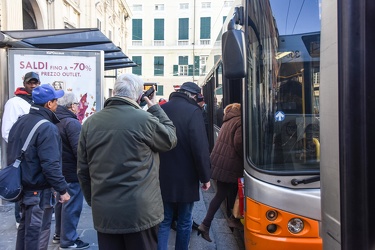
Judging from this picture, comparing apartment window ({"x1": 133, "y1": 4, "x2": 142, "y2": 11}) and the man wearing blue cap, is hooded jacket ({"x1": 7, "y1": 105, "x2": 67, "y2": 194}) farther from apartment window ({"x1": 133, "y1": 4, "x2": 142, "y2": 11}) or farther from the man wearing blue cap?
apartment window ({"x1": 133, "y1": 4, "x2": 142, "y2": 11})

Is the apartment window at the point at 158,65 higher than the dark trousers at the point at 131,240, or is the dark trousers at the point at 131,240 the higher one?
the apartment window at the point at 158,65

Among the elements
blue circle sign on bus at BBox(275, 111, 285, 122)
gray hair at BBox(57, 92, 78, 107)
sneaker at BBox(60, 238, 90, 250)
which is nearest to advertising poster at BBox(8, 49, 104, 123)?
gray hair at BBox(57, 92, 78, 107)

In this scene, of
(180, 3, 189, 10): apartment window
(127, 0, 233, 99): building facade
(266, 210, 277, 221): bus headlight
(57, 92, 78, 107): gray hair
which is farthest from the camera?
(180, 3, 189, 10): apartment window

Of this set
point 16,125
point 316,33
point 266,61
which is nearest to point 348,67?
point 316,33

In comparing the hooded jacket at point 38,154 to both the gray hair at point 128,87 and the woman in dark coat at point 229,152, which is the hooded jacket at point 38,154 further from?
the woman in dark coat at point 229,152

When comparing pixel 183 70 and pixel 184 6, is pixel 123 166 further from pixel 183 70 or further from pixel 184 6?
pixel 184 6

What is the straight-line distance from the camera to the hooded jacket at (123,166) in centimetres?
240

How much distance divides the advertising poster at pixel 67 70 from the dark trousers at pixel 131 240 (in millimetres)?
3598

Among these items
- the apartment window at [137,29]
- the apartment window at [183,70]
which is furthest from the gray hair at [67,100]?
the apartment window at [137,29]

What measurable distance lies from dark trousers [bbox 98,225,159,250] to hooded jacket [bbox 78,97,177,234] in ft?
0.27

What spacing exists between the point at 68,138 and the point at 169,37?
1632 inches

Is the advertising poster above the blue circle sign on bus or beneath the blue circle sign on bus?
above

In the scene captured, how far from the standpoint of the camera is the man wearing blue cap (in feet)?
10.0

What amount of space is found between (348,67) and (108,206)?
1751 millimetres
